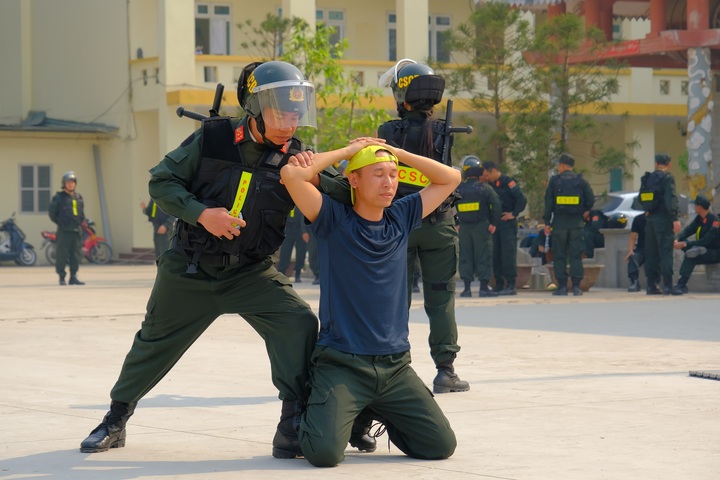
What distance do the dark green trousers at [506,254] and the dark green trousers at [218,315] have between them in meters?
12.7

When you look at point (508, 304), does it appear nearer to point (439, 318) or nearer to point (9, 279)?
point (439, 318)

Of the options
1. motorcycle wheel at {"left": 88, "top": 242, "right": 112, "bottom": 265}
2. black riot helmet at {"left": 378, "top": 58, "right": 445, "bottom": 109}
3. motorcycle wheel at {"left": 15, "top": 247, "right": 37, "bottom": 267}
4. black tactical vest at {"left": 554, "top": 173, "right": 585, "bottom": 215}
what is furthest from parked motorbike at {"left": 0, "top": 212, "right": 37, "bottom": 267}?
black riot helmet at {"left": 378, "top": 58, "right": 445, "bottom": 109}

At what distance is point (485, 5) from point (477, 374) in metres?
15.3

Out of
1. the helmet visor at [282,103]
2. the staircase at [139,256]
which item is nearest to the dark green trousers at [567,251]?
the helmet visor at [282,103]

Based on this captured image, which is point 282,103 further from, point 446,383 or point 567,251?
point 567,251

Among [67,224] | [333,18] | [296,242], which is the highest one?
[333,18]

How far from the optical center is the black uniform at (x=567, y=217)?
59.8ft

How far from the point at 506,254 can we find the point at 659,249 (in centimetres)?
206

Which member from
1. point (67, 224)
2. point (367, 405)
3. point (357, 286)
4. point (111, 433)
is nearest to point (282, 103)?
point (357, 286)

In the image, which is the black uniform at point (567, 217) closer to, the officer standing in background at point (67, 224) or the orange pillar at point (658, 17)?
the orange pillar at point (658, 17)

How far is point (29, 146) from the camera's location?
33.9m

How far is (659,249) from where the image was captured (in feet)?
59.8

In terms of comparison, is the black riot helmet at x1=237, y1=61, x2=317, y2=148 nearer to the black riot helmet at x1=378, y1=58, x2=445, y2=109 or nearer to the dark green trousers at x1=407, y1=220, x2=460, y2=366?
the dark green trousers at x1=407, y1=220, x2=460, y2=366

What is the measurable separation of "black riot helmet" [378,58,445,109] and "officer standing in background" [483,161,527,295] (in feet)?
33.9
